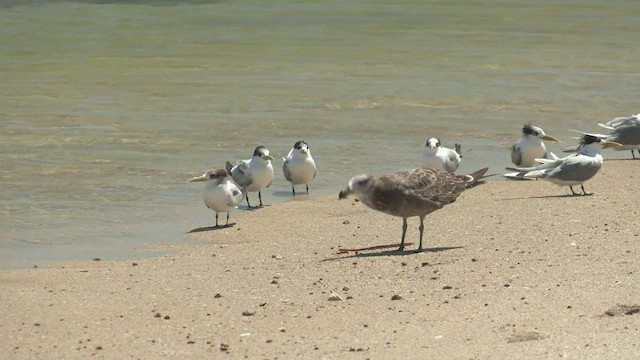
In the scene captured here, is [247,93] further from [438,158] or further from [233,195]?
[233,195]

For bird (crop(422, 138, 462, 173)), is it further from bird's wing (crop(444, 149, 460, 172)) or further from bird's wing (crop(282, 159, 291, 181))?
bird's wing (crop(282, 159, 291, 181))

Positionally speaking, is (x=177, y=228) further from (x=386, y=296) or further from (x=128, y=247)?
(x=386, y=296)

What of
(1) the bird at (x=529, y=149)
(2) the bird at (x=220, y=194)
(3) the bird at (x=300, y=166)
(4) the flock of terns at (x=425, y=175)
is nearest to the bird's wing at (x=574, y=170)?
(4) the flock of terns at (x=425, y=175)

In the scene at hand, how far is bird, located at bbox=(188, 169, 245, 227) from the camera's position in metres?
13.7

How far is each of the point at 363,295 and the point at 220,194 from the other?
4346 mm

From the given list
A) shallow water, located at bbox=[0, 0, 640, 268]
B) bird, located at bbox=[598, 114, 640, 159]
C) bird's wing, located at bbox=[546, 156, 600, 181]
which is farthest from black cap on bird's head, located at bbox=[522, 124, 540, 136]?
bird's wing, located at bbox=[546, 156, 600, 181]

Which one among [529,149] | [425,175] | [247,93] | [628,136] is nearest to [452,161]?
[529,149]

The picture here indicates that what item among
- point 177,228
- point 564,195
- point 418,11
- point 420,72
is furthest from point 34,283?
point 418,11

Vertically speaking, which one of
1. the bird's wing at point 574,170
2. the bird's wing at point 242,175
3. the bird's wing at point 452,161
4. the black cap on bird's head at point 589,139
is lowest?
the bird's wing at point 242,175

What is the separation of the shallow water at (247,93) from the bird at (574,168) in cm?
211

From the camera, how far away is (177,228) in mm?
13430

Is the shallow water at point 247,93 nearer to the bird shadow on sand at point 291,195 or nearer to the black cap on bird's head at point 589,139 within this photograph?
the bird shadow on sand at point 291,195

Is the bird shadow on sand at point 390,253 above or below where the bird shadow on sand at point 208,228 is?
above

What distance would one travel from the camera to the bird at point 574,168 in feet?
45.4
